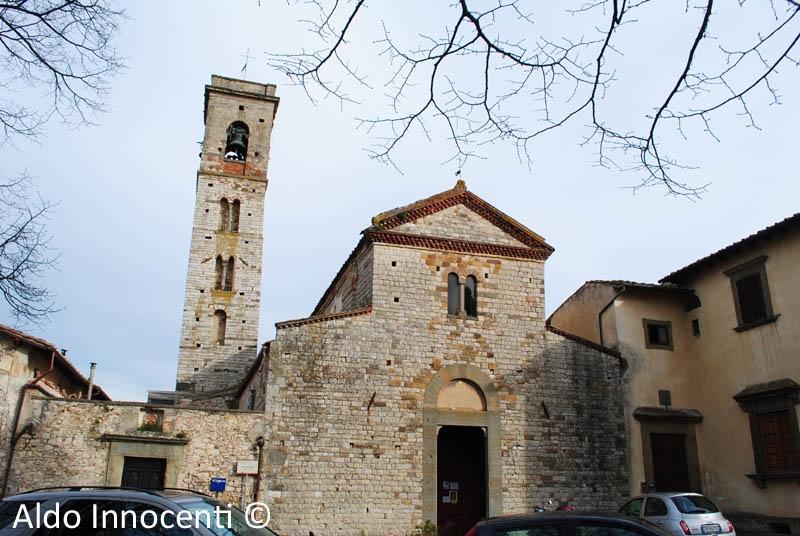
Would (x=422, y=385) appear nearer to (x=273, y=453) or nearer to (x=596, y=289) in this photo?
(x=273, y=453)

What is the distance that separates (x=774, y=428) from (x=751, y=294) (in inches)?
132

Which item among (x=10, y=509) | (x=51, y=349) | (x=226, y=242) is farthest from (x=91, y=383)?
(x=10, y=509)

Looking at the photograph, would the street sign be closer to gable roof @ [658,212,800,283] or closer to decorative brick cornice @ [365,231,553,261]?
decorative brick cornice @ [365,231,553,261]

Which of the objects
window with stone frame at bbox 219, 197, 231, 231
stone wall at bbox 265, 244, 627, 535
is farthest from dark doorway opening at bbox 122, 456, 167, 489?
window with stone frame at bbox 219, 197, 231, 231

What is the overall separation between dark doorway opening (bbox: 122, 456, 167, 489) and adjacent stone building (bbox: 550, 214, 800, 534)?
11789 mm

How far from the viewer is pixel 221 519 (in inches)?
241

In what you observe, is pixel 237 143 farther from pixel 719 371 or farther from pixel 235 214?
pixel 719 371

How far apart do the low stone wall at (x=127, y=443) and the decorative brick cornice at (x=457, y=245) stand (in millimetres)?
5685

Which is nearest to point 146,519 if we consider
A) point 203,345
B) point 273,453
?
point 273,453

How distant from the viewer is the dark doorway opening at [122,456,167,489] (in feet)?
48.9

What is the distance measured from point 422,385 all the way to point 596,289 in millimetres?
Answer: 6760

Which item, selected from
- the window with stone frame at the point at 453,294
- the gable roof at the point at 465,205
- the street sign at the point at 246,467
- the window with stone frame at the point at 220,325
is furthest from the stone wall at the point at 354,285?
the window with stone frame at the point at 220,325

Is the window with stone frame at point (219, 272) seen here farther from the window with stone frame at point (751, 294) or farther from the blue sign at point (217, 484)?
the window with stone frame at point (751, 294)

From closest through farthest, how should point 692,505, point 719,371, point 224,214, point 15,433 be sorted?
point 692,505
point 15,433
point 719,371
point 224,214
